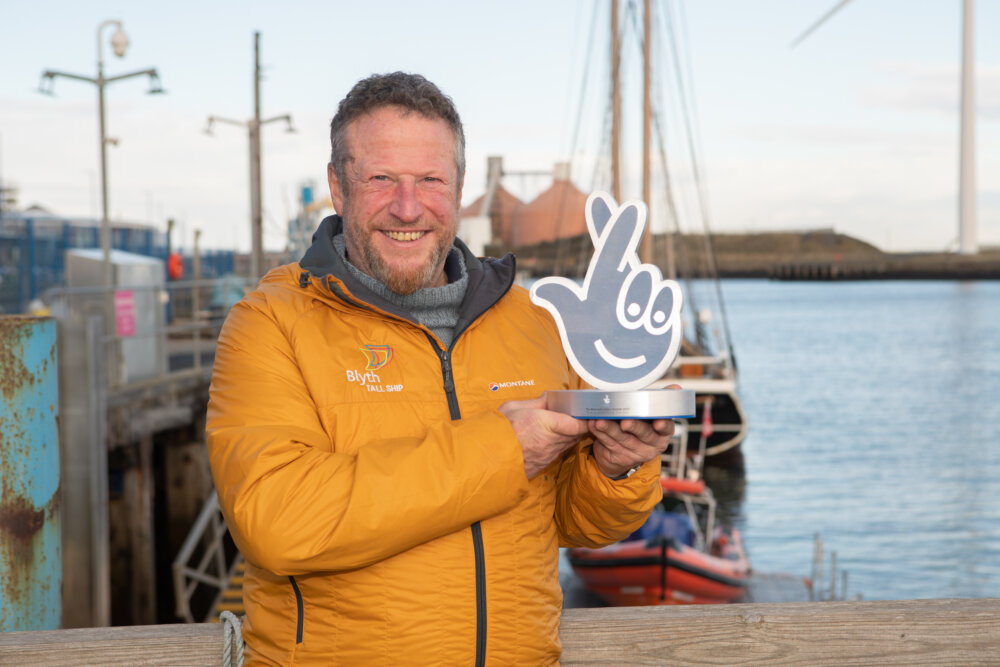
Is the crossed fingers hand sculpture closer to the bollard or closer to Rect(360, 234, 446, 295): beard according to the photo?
Rect(360, 234, 446, 295): beard

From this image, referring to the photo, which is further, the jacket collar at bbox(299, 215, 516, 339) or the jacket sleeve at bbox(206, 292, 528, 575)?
the jacket collar at bbox(299, 215, 516, 339)

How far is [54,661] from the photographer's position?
2.07 meters

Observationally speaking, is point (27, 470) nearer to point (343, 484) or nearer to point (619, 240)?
point (343, 484)

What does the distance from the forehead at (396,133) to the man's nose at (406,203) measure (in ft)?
0.23

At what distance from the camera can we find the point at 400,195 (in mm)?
2074

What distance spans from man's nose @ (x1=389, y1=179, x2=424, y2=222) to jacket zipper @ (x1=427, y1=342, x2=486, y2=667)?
12.4 inches

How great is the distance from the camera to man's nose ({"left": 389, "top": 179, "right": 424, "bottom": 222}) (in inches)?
81.1

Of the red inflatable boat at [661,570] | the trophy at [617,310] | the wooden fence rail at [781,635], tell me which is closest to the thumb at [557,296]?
the trophy at [617,310]

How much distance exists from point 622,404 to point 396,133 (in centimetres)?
74

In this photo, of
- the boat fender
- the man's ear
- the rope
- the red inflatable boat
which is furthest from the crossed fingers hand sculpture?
the boat fender

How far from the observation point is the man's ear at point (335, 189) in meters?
2.18

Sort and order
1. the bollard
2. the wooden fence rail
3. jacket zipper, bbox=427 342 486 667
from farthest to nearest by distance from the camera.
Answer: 1. the bollard
2. the wooden fence rail
3. jacket zipper, bbox=427 342 486 667

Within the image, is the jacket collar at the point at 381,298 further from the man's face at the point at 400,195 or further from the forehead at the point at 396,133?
the forehead at the point at 396,133

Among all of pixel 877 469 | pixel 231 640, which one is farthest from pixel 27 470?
pixel 877 469
